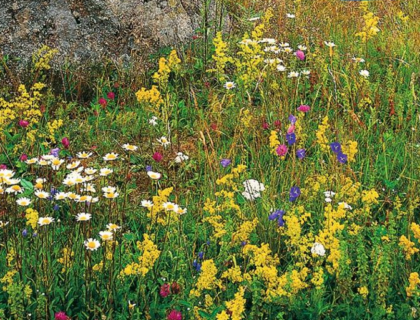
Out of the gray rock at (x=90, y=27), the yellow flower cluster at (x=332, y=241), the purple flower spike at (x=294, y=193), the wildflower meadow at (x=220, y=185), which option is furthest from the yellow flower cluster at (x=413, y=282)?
the gray rock at (x=90, y=27)

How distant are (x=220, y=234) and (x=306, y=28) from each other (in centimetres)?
341

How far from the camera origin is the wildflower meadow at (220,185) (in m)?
2.37

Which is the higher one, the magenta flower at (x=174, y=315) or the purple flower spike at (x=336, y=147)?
the purple flower spike at (x=336, y=147)

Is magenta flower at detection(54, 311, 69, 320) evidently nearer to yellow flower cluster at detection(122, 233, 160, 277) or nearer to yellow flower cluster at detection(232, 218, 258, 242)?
yellow flower cluster at detection(122, 233, 160, 277)

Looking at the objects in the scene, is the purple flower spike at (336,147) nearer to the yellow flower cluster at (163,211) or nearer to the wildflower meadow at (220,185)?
the wildflower meadow at (220,185)

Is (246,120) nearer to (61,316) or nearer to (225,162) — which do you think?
(225,162)

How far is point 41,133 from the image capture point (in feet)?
12.8

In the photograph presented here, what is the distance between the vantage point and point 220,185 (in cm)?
324

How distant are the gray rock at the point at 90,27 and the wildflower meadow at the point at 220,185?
0.43 feet

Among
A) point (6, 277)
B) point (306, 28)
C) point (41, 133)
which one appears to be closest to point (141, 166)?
point (41, 133)

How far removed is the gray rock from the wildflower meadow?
13cm

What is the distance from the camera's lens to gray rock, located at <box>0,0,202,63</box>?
4625mm

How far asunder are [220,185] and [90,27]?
2245 mm

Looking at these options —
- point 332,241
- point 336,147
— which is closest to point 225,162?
point 336,147
